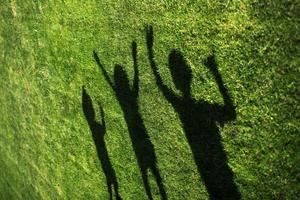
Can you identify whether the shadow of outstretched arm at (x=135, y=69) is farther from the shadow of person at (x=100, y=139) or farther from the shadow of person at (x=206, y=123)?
the shadow of person at (x=100, y=139)

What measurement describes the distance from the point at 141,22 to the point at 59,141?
3.04 metres

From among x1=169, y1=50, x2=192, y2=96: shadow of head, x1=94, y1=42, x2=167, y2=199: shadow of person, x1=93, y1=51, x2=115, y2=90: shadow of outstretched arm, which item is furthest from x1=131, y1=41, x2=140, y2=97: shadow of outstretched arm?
x1=169, y1=50, x2=192, y2=96: shadow of head

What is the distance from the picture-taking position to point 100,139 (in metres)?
6.03

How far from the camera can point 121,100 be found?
18.3ft

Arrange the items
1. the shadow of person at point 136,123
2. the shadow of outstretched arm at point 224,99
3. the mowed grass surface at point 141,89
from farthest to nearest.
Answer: the shadow of person at point 136,123 < the shadow of outstretched arm at point 224,99 < the mowed grass surface at point 141,89

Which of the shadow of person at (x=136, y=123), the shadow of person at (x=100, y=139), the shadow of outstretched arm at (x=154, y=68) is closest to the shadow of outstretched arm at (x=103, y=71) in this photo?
the shadow of person at (x=136, y=123)

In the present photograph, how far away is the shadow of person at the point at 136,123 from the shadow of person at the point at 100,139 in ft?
1.85

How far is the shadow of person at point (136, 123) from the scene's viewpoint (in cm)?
525

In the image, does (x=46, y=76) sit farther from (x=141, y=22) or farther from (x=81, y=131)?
(x=141, y=22)

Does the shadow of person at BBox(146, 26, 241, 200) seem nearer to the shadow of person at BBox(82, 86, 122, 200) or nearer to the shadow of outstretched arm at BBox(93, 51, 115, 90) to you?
the shadow of outstretched arm at BBox(93, 51, 115, 90)

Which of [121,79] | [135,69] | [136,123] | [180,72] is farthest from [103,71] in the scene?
[180,72]

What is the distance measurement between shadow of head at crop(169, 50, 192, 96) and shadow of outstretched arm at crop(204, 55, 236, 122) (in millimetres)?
323

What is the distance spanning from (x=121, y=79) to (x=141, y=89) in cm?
45

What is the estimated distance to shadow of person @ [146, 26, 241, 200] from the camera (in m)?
4.37
